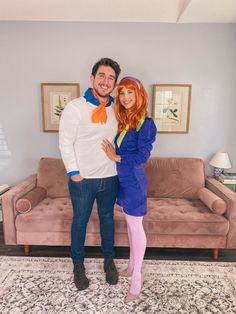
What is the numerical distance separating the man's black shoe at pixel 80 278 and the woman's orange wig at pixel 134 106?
1122 millimetres

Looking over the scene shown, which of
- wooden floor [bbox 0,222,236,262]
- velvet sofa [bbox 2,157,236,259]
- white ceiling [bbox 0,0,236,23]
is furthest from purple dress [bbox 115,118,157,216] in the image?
white ceiling [bbox 0,0,236,23]

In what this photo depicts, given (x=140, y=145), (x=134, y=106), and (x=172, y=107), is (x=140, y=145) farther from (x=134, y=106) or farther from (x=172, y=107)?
(x=172, y=107)

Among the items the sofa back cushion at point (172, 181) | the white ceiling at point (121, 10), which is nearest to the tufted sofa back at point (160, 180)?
the sofa back cushion at point (172, 181)

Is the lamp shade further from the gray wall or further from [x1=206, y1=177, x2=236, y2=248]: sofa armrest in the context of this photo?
[x1=206, y1=177, x2=236, y2=248]: sofa armrest

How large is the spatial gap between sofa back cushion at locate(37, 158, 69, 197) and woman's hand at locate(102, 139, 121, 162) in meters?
1.09

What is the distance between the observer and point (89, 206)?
178 cm

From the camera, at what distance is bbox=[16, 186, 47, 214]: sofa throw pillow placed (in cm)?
217

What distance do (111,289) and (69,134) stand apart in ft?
3.86

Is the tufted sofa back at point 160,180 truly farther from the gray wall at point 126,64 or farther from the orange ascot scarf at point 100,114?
the orange ascot scarf at point 100,114

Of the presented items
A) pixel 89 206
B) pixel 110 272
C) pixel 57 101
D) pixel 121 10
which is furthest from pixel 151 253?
pixel 121 10

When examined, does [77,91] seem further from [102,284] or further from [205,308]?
[205,308]

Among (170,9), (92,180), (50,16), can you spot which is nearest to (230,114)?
(170,9)

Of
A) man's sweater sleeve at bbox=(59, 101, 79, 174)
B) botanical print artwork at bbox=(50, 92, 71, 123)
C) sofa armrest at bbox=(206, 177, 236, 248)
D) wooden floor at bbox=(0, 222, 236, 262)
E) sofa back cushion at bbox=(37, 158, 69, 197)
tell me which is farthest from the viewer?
botanical print artwork at bbox=(50, 92, 71, 123)

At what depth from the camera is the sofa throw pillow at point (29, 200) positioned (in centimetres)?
217
